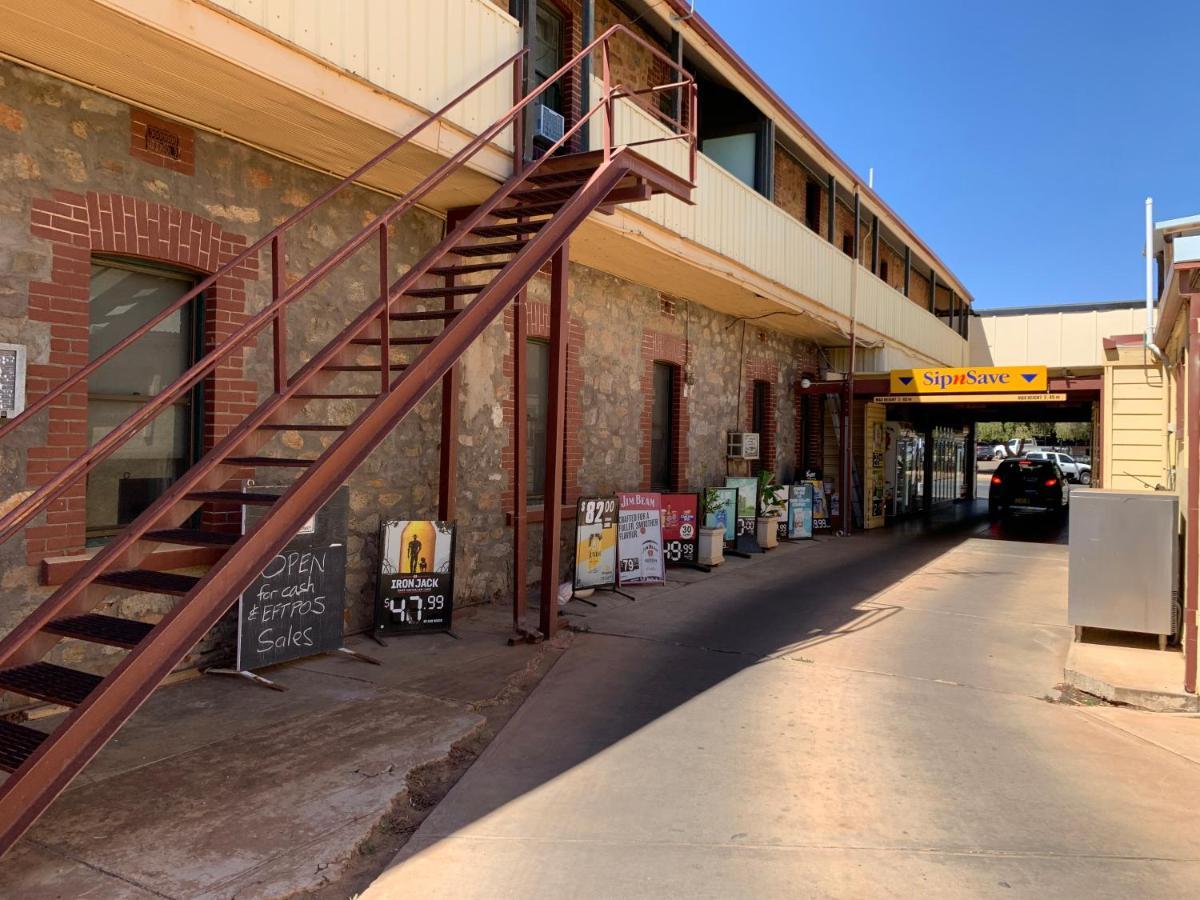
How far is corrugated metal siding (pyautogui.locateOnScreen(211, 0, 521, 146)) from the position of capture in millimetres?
5414

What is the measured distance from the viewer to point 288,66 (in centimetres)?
537

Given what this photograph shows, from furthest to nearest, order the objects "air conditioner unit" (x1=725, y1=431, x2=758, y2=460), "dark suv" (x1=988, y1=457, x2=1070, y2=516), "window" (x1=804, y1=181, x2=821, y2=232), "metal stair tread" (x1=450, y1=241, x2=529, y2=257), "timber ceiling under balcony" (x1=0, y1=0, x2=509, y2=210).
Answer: "dark suv" (x1=988, y1=457, x2=1070, y2=516)
"window" (x1=804, y1=181, x2=821, y2=232)
"air conditioner unit" (x1=725, y1=431, x2=758, y2=460)
"metal stair tread" (x1=450, y1=241, x2=529, y2=257)
"timber ceiling under balcony" (x1=0, y1=0, x2=509, y2=210)

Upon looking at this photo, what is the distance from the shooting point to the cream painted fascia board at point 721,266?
8.95m

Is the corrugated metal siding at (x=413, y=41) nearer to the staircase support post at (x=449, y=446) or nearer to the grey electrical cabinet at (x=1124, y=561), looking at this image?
the staircase support post at (x=449, y=446)

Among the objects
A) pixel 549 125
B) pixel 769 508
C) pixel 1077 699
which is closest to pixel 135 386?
pixel 549 125

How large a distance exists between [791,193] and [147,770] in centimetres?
1429

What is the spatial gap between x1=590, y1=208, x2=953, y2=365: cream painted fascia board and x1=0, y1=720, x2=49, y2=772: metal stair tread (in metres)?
6.40

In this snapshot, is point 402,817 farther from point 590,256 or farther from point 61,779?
point 590,256

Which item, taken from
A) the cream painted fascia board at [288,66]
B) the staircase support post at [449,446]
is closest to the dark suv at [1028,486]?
the staircase support post at [449,446]

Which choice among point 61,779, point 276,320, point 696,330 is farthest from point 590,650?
point 696,330


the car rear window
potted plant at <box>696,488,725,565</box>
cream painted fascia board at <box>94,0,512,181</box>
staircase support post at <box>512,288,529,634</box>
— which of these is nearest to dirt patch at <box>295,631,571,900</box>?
staircase support post at <box>512,288,529,634</box>

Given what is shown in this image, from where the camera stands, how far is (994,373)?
574 inches

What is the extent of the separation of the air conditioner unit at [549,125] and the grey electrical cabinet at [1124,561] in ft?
20.3

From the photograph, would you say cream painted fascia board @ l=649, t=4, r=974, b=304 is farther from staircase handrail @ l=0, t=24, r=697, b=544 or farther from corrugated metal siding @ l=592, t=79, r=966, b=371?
staircase handrail @ l=0, t=24, r=697, b=544
